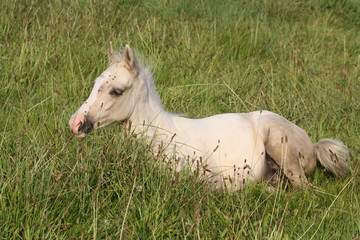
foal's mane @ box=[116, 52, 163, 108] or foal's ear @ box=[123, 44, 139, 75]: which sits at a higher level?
foal's ear @ box=[123, 44, 139, 75]

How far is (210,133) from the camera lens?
5.32 metres

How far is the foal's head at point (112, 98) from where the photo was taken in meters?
4.73

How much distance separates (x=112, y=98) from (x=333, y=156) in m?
2.01

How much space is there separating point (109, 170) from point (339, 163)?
2.24 meters

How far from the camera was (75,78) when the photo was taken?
6.62 metres

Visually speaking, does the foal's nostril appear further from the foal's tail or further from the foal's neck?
the foal's tail

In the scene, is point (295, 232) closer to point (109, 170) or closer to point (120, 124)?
point (109, 170)

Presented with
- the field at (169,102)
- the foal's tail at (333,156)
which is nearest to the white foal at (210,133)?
the foal's tail at (333,156)

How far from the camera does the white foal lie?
4863mm

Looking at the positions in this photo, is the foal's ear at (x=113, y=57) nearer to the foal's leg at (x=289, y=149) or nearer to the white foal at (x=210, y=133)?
the white foal at (x=210, y=133)

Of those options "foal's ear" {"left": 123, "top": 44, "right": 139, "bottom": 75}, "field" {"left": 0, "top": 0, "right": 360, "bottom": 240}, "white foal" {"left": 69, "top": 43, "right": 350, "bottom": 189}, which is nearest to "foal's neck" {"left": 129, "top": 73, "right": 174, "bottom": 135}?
"white foal" {"left": 69, "top": 43, "right": 350, "bottom": 189}

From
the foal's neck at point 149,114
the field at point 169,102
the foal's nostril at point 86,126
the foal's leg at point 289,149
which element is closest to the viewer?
the field at point 169,102

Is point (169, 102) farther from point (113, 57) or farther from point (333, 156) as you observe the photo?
point (333, 156)

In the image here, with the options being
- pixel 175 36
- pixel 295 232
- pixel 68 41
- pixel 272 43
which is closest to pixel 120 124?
pixel 295 232
